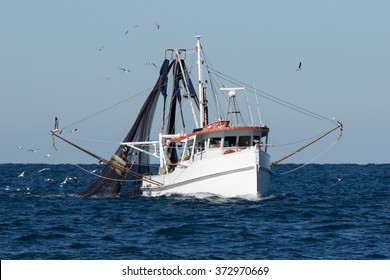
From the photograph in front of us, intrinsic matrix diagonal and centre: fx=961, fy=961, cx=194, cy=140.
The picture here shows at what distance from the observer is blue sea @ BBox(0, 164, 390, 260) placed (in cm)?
3111

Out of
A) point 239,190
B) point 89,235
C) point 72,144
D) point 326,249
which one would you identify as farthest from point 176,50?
point 326,249

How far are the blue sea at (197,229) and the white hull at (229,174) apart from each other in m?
0.67

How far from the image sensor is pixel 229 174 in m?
50.0

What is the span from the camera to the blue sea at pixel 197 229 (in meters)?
31.1

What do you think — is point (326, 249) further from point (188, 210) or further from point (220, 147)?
point (220, 147)

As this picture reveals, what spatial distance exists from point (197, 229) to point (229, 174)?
41.9ft

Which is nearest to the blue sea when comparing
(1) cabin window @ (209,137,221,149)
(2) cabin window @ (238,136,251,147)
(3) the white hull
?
(3) the white hull

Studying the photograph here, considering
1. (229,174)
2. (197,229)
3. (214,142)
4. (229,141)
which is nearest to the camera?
(197,229)

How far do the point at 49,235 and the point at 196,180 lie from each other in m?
17.0

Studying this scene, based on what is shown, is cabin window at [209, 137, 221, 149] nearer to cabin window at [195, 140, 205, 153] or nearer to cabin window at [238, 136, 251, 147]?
cabin window at [195, 140, 205, 153]

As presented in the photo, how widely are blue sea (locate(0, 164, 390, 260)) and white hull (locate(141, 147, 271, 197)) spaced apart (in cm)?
67

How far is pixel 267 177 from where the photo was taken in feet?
172

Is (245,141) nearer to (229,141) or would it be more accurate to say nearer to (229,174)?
(229,141)

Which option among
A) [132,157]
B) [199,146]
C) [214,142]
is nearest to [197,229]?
[214,142]
